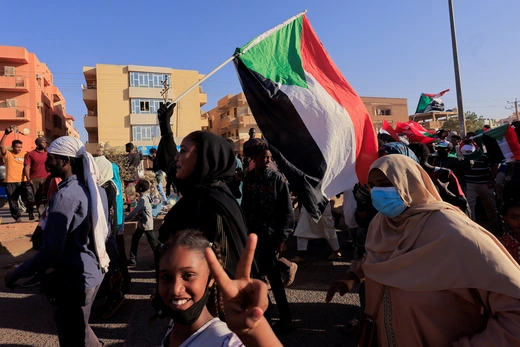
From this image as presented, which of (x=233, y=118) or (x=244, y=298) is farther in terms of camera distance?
(x=233, y=118)

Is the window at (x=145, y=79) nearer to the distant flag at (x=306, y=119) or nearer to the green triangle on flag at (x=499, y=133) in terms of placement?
the green triangle on flag at (x=499, y=133)

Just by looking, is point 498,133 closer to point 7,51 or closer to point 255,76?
point 255,76

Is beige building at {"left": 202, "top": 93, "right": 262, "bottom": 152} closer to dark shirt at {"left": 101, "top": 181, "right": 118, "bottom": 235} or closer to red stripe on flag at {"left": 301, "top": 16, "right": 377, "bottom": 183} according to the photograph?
dark shirt at {"left": 101, "top": 181, "right": 118, "bottom": 235}

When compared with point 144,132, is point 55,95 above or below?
above

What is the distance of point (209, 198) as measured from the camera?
6.93ft

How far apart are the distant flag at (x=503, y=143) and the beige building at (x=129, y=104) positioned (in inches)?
1388

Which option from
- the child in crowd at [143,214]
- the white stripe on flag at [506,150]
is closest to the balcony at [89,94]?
the child in crowd at [143,214]

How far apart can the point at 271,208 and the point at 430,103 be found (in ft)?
40.6

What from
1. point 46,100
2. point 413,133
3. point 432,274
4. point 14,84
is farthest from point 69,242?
point 46,100

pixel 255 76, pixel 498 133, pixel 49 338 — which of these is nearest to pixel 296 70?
pixel 255 76

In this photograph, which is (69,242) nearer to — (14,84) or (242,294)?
(242,294)

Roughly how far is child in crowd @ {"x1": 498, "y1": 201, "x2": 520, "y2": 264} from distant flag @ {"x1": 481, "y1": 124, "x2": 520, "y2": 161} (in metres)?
3.31

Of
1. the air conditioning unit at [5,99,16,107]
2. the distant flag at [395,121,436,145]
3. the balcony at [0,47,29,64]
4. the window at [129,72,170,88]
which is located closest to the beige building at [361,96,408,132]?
the window at [129,72,170,88]

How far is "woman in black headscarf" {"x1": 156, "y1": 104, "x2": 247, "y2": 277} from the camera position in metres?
2.11
